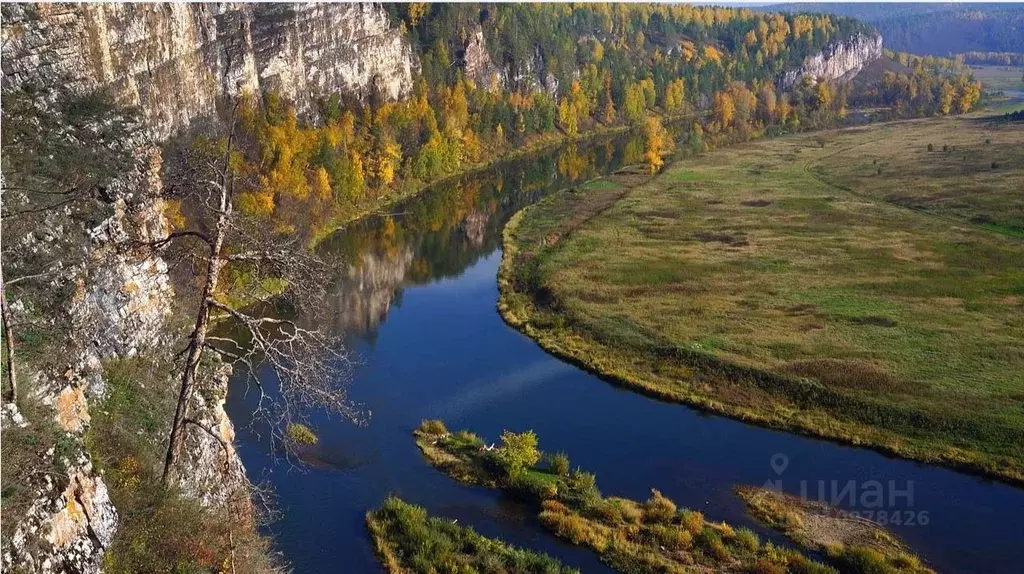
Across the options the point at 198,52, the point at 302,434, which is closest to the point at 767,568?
the point at 302,434

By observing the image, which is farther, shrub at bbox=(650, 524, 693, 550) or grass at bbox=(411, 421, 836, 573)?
shrub at bbox=(650, 524, 693, 550)

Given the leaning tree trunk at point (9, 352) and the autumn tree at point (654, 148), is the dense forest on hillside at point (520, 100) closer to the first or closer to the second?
the autumn tree at point (654, 148)

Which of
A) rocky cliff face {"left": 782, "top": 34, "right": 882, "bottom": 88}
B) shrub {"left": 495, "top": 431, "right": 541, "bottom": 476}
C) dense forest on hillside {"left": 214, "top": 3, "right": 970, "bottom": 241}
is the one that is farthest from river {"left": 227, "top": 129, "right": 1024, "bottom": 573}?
rocky cliff face {"left": 782, "top": 34, "right": 882, "bottom": 88}

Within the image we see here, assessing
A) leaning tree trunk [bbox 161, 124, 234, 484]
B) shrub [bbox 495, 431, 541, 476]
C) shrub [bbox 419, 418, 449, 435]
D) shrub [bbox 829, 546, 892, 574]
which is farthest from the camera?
shrub [bbox 419, 418, 449, 435]

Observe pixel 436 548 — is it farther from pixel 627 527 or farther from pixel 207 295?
pixel 207 295

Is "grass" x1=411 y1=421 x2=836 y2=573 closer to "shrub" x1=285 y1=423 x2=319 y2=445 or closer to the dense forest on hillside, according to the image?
"shrub" x1=285 y1=423 x2=319 y2=445

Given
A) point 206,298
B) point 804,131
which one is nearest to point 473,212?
point 206,298

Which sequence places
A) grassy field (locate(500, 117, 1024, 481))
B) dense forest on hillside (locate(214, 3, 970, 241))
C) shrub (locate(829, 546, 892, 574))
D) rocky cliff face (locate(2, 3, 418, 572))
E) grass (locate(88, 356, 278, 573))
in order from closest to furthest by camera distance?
rocky cliff face (locate(2, 3, 418, 572))
grass (locate(88, 356, 278, 573))
shrub (locate(829, 546, 892, 574))
grassy field (locate(500, 117, 1024, 481))
dense forest on hillside (locate(214, 3, 970, 241))
